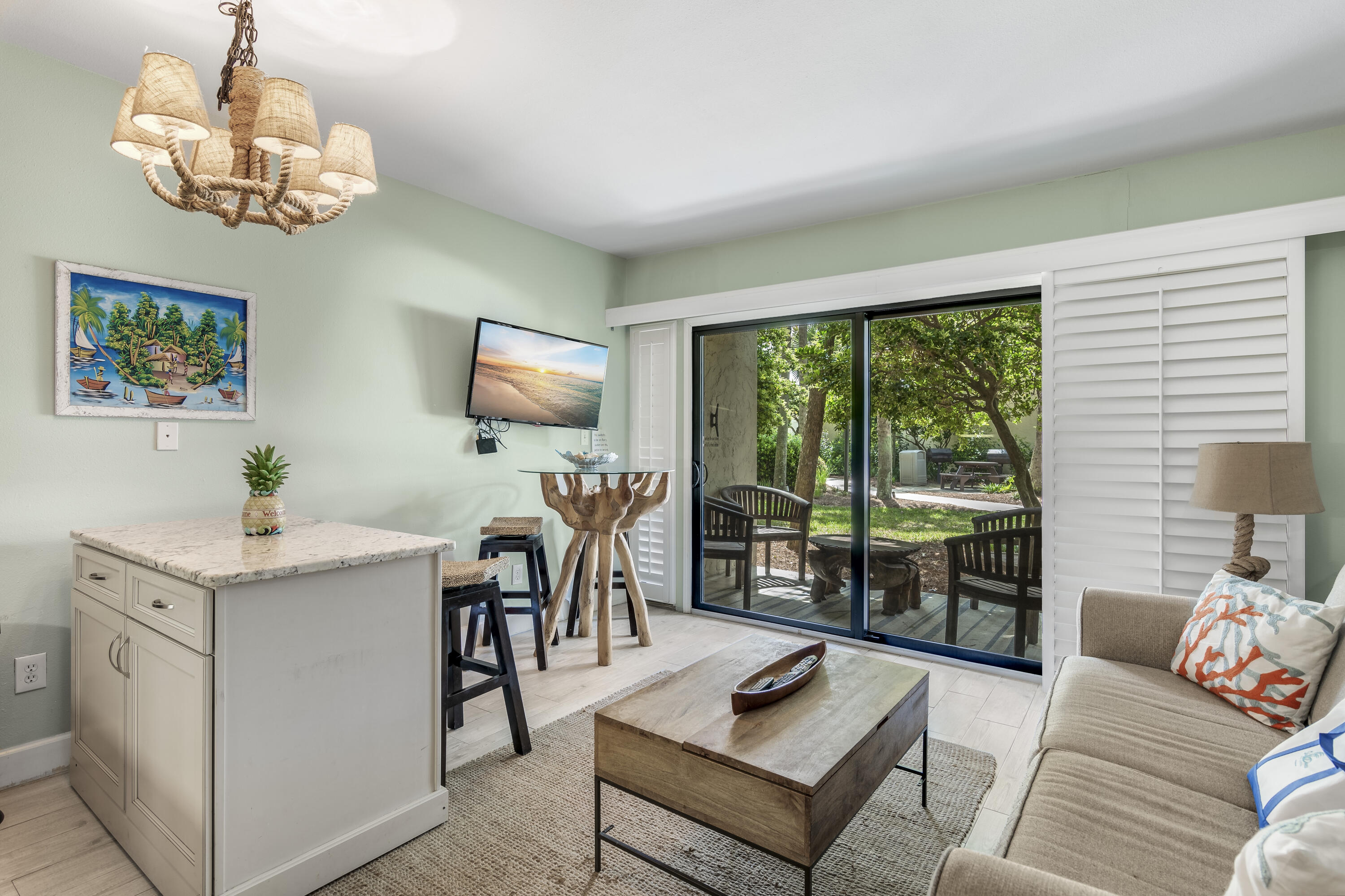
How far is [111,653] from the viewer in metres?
1.93

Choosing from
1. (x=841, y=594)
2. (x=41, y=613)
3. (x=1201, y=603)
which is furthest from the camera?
(x=841, y=594)

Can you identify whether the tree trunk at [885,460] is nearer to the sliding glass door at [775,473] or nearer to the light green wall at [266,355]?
the sliding glass door at [775,473]

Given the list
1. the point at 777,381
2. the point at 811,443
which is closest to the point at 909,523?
the point at 811,443

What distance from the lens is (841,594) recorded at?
3906 millimetres

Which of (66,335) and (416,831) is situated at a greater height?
(66,335)

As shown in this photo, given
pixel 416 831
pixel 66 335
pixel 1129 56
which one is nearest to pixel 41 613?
pixel 66 335

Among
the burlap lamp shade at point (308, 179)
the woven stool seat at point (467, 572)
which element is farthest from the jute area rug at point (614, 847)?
the burlap lamp shade at point (308, 179)

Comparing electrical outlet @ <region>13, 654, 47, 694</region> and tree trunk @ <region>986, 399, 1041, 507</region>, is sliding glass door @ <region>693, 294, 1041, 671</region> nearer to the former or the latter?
tree trunk @ <region>986, 399, 1041, 507</region>

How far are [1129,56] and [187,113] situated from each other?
9.00ft

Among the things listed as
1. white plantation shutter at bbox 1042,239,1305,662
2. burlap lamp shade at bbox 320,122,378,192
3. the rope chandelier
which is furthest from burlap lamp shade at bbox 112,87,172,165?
white plantation shutter at bbox 1042,239,1305,662

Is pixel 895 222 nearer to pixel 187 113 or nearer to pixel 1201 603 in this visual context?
pixel 1201 603

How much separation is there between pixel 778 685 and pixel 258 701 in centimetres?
133

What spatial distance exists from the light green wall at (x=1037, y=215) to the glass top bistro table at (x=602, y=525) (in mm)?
1533

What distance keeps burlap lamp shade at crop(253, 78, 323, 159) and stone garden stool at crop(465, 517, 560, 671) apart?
2.07 meters
